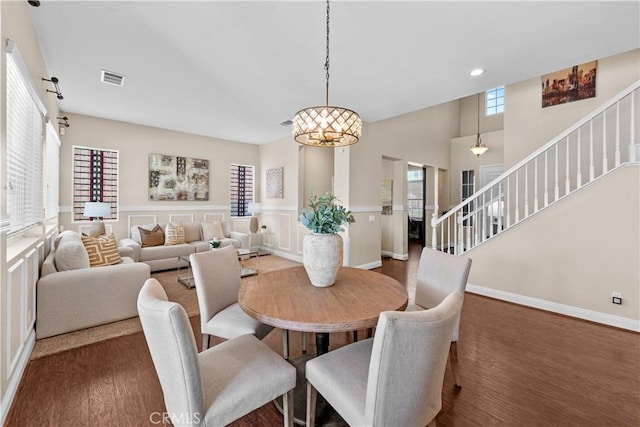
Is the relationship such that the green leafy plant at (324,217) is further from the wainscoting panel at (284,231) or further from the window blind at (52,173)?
the wainscoting panel at (284,231)

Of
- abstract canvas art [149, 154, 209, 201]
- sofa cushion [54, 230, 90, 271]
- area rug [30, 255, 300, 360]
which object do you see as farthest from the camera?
abstract canvas art [149, 154, 209, 201]

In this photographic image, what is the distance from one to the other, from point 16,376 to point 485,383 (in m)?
3.19

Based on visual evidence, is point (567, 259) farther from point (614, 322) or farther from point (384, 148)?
point (384, 148)

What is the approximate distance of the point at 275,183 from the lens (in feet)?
21.2

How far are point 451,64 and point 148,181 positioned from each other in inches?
216

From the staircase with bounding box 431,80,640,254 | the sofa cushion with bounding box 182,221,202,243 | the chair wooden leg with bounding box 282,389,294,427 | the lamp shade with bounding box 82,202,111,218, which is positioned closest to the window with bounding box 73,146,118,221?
the lamp shade with bounding box 82,202,111,218

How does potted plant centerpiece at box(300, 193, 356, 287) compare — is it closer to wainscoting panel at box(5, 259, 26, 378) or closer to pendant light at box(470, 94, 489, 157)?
wainscoting panel at box(5, 259, 26, 378)

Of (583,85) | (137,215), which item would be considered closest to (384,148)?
(583,85)

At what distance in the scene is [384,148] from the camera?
5.29 meters

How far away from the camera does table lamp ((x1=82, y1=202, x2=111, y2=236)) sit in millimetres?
4309

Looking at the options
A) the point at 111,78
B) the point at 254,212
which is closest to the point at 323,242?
the point at 111,78

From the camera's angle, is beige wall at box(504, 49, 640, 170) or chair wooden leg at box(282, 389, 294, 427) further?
beige wall at box(504, 49, 640, 170)

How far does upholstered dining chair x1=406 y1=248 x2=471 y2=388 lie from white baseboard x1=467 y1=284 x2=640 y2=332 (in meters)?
1.96

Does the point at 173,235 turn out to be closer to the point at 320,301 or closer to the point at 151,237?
the point at 151,237
